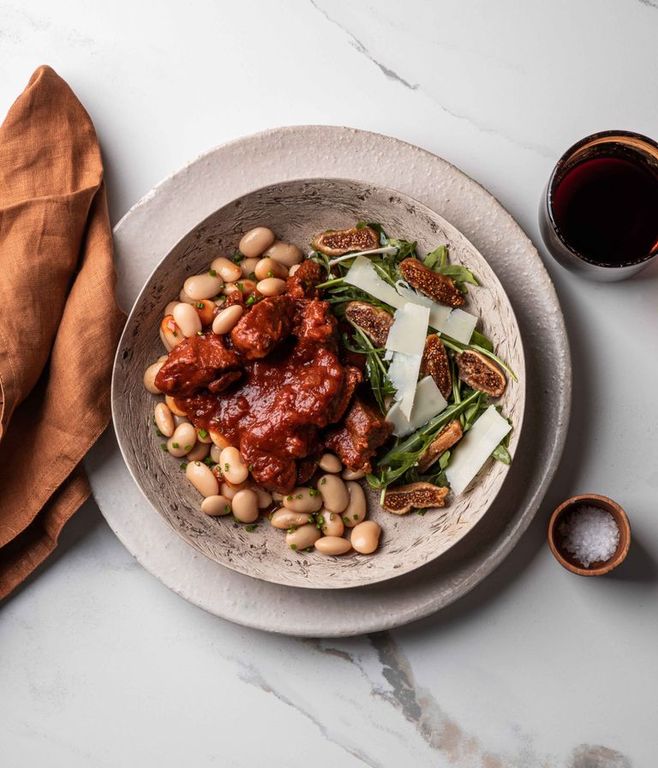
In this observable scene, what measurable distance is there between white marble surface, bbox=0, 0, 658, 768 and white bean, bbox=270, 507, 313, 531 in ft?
1.94

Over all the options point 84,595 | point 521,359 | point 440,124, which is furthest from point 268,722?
point 440,124

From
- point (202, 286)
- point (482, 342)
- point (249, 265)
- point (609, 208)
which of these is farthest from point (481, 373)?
point (202, 286)

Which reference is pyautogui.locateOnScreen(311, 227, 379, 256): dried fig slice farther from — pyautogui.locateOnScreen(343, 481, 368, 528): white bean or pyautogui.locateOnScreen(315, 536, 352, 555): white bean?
pyautogui.locateOnScreen(315, 536, 352, 555): white bean

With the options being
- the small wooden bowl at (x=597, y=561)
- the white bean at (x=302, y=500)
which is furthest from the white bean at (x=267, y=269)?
the small wooden bowl at (x=597, y=561)

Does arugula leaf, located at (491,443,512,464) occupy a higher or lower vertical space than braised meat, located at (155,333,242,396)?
higher

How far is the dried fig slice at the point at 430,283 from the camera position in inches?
109

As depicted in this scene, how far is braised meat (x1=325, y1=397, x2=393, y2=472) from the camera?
2664 mm

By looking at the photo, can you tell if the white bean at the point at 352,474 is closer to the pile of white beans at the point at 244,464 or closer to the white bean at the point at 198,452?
the pile of white beans at the point at 244,464

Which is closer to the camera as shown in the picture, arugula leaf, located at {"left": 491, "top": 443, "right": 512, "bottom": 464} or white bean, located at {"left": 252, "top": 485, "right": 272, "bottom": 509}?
arugula leaf, located at {"left": 491, "top": 443, "right": 512, "bottom": 464}

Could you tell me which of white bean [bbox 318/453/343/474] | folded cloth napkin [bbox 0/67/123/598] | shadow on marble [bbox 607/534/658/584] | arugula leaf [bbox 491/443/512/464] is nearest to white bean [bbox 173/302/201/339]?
folded cloth napkin [bbox 0/67/123/598]

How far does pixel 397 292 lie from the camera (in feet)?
9.19

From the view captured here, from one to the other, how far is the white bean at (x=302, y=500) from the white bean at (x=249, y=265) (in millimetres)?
867

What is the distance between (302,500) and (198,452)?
45 cm

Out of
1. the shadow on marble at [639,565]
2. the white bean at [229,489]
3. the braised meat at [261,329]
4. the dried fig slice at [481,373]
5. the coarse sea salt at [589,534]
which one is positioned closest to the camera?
the braised meat at [261,329]
